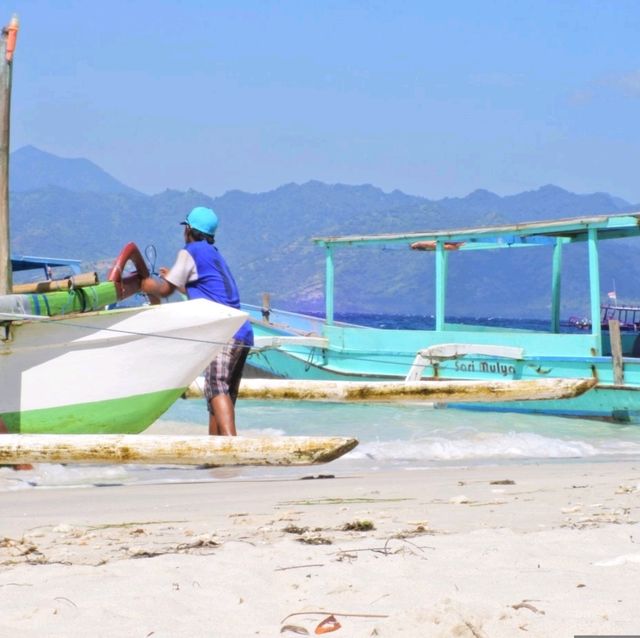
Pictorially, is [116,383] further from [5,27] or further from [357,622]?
[357,622]

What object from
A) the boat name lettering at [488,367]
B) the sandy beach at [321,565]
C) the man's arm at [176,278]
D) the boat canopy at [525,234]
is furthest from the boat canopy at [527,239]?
the sandy beach at [321,565]

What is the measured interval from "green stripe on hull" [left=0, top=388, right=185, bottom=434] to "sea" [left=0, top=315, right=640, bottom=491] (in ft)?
0.95

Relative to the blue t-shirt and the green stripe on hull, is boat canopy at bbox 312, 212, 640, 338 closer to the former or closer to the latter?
the blue t-shirt

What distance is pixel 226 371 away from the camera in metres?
7.59

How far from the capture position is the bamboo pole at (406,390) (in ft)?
32.2

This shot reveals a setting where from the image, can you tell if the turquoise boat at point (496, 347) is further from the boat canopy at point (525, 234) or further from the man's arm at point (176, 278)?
the man's arm at point (176, 278)

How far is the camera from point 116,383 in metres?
8.10

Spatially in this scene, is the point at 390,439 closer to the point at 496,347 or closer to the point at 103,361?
→ the point at 496,347

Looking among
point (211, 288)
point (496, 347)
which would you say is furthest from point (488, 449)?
point (496, 347)

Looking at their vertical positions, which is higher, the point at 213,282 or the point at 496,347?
the point at 213,282

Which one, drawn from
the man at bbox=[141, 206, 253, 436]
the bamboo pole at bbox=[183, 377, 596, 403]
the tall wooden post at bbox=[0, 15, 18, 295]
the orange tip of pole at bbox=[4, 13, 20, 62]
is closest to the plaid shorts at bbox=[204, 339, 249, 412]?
the man at bbox=[141, 206, 253, 436]

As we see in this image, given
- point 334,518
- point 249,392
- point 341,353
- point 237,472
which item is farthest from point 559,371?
point 334,518

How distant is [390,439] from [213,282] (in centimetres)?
588

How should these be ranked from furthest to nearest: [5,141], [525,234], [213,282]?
[525,234] < [5,141] < [213,282]
